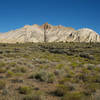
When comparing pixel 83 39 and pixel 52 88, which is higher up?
pixel 83 39

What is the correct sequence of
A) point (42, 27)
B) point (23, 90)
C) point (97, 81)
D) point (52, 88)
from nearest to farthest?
point (23, 90)
point (52, 88)
point (97, 81)
point (42, 27)

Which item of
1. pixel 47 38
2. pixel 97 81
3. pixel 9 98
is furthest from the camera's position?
pixel 47 38

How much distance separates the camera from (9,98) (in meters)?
6.08

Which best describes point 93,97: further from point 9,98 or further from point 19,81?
point 19,81

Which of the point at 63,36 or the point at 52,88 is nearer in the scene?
the point at 52,88

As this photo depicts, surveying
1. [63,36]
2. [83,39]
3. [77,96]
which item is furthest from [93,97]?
[63,36]

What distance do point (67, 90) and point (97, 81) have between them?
108 inches

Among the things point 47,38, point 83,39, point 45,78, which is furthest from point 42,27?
point 45,78

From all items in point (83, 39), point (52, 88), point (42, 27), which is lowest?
point (52, 88)

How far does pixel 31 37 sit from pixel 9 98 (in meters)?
128

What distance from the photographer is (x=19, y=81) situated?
8898 millimetres

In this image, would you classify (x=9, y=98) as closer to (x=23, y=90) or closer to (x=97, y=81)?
(x=23, y=90)

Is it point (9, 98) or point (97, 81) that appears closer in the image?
point (9, 98)

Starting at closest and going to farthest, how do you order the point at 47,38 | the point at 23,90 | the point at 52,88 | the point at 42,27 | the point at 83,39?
1. the point at 23,90
2. the point at 52,88
3. the point at 83,39
4. the point at 47,38
5. the point at 42,27
